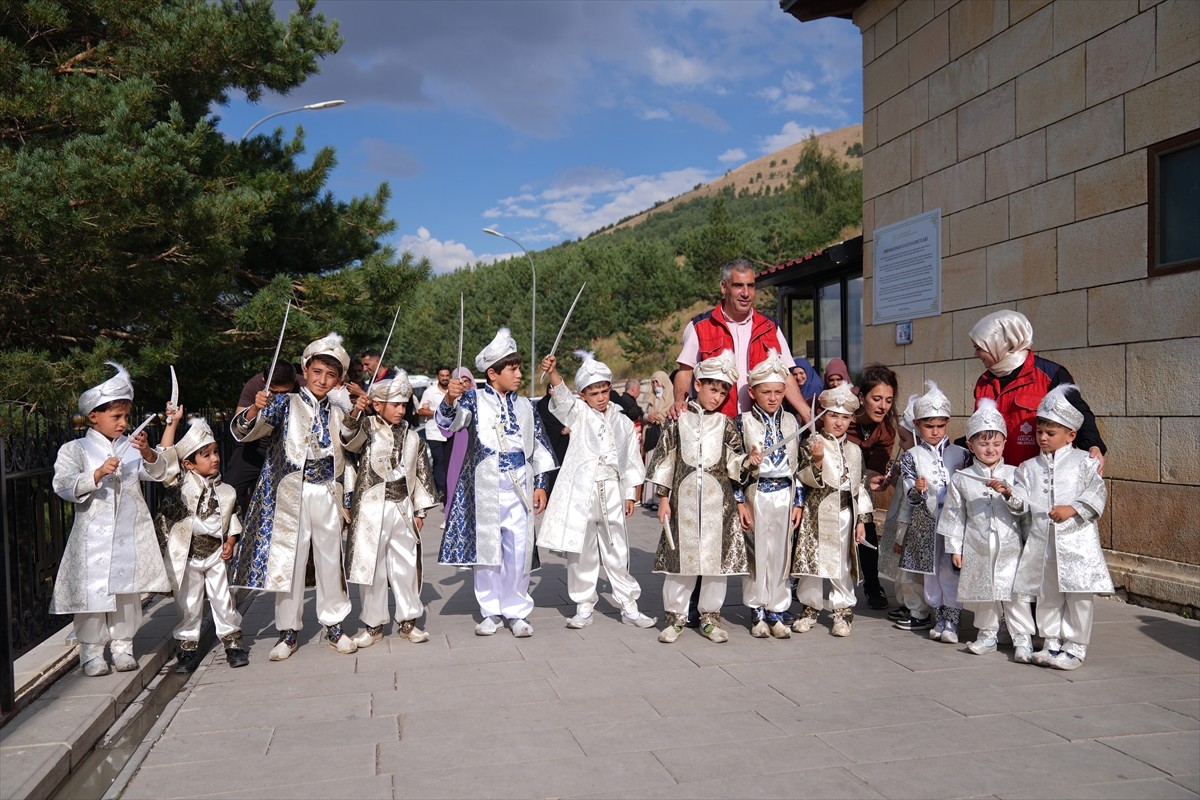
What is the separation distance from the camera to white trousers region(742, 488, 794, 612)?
5508 mm

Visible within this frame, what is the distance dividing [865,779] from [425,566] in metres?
5.93

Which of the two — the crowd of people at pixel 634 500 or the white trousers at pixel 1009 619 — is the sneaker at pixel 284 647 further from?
the white trousers at pixel 1009 619

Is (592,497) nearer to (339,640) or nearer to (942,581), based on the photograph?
(339,640)

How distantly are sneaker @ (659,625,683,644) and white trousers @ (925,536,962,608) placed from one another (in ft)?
4.92

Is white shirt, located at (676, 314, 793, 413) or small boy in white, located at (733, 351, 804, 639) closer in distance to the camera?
small boy in white, located at (733, 351, 804, 639)

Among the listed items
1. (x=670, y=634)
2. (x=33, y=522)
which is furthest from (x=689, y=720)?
(x=33, y=522)

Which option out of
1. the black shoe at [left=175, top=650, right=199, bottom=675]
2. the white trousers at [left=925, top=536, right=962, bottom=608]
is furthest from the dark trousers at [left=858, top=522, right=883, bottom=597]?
the black shoe at [left=175, top=650, right=199, bottom=675]

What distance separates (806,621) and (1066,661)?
146 centimetres

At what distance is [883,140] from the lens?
9.19 metres

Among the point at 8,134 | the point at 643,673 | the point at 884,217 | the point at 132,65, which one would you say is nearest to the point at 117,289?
the point at 8,134

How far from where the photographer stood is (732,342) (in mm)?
5918

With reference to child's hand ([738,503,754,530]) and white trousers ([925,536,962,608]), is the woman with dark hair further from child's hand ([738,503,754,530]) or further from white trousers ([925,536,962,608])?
child's hand ([738,503,754,530])

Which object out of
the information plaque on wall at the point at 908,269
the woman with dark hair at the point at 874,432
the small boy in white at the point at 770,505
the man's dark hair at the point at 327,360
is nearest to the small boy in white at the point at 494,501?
the man's dark hair at the point at 327,360

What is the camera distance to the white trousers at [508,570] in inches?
227
